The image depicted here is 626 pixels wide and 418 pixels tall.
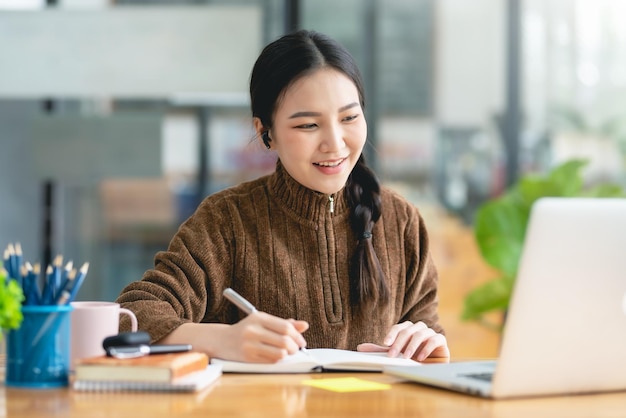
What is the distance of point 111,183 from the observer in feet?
13.7

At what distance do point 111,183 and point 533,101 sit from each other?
2077 mm

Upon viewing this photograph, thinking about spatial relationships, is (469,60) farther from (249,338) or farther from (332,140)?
(249,338)

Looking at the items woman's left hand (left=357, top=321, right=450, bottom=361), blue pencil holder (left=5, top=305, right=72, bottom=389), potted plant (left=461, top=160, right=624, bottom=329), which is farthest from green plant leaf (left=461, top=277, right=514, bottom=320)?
blue pencil holder (left=5, top=305, right=72, bottom=389)

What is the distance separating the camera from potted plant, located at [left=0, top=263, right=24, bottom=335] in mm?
1291

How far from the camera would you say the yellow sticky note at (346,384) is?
1.47 m

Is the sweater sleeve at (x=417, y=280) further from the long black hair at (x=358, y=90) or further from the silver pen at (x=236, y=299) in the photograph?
the silver pen at (x=236, y=299)

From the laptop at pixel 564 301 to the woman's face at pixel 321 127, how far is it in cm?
72

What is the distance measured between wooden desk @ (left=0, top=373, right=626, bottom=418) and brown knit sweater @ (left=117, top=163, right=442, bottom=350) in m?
0.58

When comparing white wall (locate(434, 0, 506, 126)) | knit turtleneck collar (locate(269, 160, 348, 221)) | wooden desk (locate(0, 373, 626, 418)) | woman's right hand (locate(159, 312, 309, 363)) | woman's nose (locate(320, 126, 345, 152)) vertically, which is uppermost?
white wall (locate(434, 0, 506, 126))

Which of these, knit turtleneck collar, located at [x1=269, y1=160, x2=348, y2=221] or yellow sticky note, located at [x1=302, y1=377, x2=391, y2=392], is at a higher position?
knit turtleneck collar, located at [x1=269, y1=160, x2=348, y2=221]

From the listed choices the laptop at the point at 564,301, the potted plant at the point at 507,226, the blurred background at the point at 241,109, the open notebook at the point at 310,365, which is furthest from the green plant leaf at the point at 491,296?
the laptop at the point at 564,301

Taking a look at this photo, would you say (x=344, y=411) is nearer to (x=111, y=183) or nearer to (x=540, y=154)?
(x=111, y=183)

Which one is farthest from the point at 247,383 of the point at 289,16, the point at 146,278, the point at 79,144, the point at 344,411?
the point at 289,16

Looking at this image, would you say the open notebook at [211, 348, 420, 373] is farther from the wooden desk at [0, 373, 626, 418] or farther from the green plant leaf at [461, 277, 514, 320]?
the green plant leaf at [461, 277, 514, 320]
